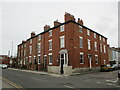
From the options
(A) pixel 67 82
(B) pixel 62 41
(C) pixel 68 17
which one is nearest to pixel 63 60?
(B) pixel 62 41

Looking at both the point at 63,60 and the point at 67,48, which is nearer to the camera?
the point at 67,48

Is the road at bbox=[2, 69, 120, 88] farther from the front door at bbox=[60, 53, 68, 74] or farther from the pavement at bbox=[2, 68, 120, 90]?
the front door at bbox=[60, 53, 68, 74]

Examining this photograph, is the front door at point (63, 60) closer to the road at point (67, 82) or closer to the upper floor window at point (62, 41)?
the upper floor window at point (62, 41)

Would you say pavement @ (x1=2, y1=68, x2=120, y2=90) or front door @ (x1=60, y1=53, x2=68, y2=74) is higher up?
front door @ (x1=60, y1=53, x2=68, y2=74)

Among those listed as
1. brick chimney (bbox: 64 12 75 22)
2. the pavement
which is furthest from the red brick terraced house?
the pavement

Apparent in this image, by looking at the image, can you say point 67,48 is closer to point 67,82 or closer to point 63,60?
point 63,60

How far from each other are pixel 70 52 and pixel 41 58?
9971mm

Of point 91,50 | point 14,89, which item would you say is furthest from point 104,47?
point 14,89

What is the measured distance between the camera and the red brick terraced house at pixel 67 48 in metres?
22.2

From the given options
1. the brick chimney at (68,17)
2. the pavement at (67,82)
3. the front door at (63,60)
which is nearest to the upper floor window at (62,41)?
the front door at (63,60)

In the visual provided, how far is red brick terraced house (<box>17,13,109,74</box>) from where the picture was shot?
22203 mm

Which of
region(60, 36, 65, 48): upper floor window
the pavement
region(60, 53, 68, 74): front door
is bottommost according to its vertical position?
the pavement

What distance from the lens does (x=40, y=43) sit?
30.8 m

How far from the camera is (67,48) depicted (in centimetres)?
2248
